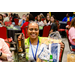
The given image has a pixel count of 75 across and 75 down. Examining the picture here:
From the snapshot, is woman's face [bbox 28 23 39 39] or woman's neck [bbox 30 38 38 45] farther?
woman's neck [bbox 30 38 38 45]

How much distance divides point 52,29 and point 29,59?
9.91ft

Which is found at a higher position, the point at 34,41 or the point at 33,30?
the point at 33,30


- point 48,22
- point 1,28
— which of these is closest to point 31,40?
point 1,28

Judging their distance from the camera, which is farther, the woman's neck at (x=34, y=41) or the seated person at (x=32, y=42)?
the woman's neck at (x=34, y=41)

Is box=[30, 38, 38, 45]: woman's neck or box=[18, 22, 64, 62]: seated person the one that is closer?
box=[18, 22, 64, 62]: seated person

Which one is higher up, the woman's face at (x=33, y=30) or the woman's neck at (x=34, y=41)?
the woman's face at (x=33, y=30)

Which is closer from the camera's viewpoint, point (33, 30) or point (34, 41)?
point (33, 30)

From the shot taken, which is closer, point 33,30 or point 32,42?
point 33,30

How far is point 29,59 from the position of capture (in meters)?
1.41

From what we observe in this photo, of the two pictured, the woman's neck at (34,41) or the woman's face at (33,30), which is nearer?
the woman's face at (33,30)

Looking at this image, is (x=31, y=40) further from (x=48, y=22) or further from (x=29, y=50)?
(x=48, y=22)

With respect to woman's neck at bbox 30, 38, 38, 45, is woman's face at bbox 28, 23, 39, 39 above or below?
above

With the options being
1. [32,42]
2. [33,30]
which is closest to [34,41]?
[32,42]

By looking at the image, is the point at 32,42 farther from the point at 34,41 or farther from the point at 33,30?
the point at 33,30
